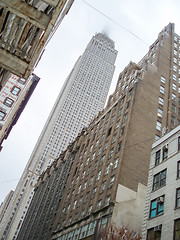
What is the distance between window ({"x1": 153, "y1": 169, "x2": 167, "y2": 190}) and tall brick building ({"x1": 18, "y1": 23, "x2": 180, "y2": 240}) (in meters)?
10.8

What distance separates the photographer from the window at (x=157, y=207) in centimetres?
2462

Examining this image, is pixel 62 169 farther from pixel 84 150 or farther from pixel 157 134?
pixel 157 134

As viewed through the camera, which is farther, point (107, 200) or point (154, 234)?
point (107, 200)

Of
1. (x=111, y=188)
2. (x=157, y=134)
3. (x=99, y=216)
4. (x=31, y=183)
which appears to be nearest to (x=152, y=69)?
(x=157, y=134)

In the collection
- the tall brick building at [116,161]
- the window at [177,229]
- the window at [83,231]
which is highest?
the tall brick building at [116,161]

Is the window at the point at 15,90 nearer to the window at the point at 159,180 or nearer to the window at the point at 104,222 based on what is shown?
the window at the point at 104,222

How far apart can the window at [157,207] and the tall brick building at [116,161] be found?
35.4 feet

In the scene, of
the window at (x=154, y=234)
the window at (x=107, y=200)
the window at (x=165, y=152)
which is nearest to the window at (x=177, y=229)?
the window at (x=154, y=234)

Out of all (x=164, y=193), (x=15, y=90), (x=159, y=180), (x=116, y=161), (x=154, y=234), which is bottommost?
(x=154, y=234)

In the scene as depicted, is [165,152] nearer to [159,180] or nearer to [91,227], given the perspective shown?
[159,180]

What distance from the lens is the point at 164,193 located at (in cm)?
2514

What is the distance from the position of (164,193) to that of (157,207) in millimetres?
1465

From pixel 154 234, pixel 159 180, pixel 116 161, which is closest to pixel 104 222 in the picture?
pixel 116 161

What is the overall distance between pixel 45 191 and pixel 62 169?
10.6 meters
